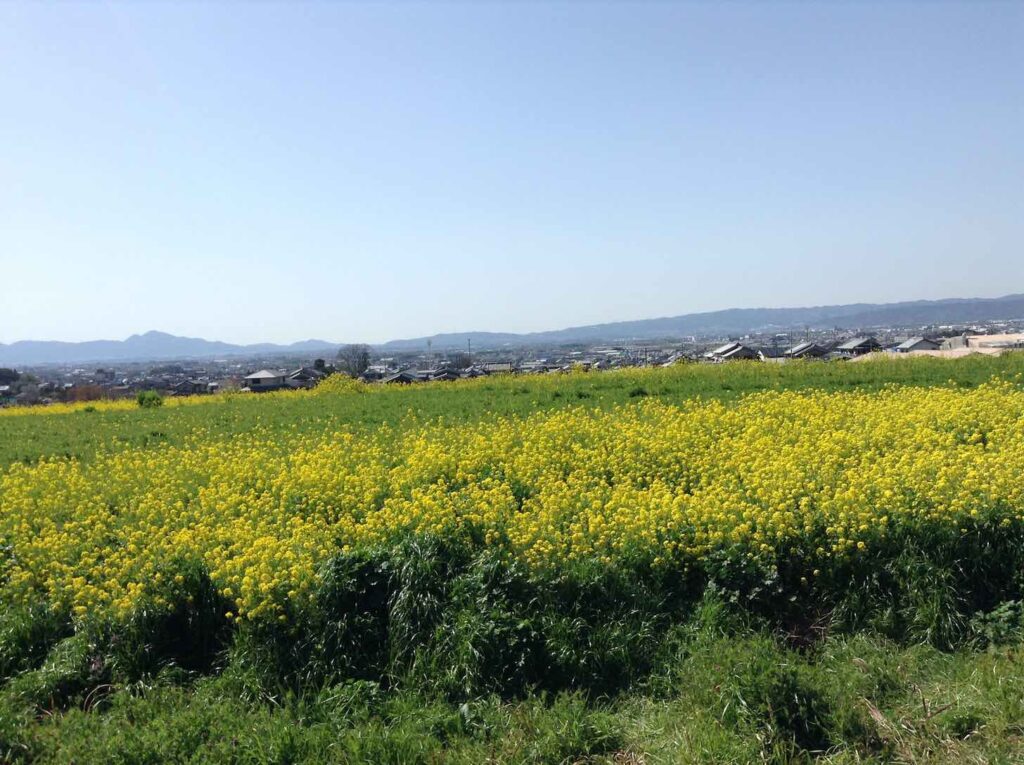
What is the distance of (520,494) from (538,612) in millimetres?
2617

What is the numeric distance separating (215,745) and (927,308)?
17409 centimetres

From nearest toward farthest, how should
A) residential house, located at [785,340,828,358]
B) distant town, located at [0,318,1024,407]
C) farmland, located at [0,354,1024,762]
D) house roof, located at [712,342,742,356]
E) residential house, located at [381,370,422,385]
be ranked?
farmland, located at [0,354,1024,762], residential house, located at [785,340,828,358], residential house, located at [381,370,422,385], distant town, located at [0,318,1024,407], house roof, located at [712,342,742,356]

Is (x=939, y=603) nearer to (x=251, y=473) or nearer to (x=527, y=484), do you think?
(x=527, y=484)

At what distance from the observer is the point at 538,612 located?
4.89 metres

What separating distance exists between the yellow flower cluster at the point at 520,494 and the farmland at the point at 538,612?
0.04 metres

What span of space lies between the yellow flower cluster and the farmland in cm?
4

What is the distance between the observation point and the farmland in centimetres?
390

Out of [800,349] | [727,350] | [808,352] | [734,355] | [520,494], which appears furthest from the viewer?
[727,350]

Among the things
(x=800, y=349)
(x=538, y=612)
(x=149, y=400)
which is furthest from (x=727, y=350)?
(x=538, y=612)

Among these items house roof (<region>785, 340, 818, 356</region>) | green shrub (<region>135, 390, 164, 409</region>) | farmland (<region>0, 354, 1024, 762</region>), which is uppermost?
green shrub (<region>135, 390, 164, 409</region>)

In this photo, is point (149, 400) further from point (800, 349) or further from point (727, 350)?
point (800, 349)

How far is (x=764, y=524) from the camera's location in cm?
564

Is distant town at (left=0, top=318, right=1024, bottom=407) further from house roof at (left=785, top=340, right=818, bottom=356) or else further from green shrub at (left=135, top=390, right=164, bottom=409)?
green shrub at (left=135, top=390, right=164, bottom=409)

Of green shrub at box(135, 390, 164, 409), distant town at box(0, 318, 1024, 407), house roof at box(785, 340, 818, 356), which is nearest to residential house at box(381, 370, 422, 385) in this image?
distant town at box(0, 318, 1024, 407)
